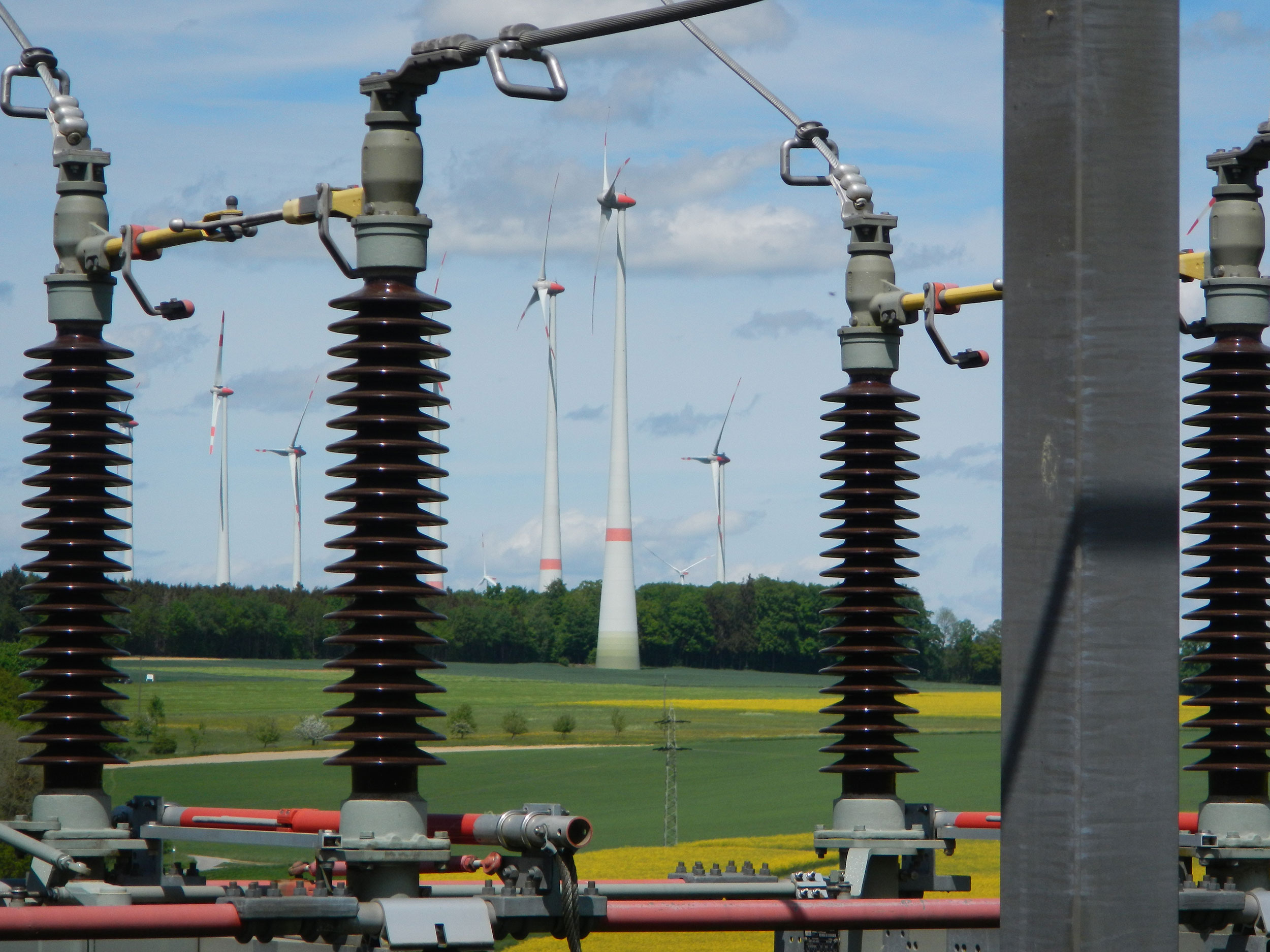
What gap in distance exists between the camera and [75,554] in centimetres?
1248

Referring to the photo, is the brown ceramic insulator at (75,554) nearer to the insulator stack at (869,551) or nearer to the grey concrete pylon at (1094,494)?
the insulator stack at (869,551)

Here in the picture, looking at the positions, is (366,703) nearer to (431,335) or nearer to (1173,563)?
(431,335)

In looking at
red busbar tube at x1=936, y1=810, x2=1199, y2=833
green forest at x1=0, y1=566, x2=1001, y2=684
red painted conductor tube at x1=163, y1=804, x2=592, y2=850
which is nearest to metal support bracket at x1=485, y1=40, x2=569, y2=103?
red painted conductor tube at x1=163, y1=804, x2=592, y2=850

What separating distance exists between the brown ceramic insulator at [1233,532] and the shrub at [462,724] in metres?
88.0

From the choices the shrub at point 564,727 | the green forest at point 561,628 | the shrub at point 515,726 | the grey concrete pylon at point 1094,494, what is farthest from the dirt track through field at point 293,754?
the grey concrete pylon at point 1094,494

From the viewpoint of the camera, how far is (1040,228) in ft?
15.3

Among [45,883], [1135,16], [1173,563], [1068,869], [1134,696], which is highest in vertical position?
[1135,16]

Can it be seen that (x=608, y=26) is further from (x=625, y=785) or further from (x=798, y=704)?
(x=798, y=704)

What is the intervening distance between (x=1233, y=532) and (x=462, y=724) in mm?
89542

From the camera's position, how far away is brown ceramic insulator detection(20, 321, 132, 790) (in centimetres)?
1211

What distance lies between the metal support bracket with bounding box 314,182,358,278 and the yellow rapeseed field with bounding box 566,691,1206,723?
350 feet

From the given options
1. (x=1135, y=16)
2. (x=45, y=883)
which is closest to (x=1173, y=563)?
(x=1135, y=16)

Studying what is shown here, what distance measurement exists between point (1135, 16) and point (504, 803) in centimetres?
6409

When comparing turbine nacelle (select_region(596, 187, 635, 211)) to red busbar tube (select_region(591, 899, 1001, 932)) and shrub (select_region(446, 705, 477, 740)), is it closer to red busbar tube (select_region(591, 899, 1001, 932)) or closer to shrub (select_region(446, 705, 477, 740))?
shrub (select_region(446, 705, 477, 740))
